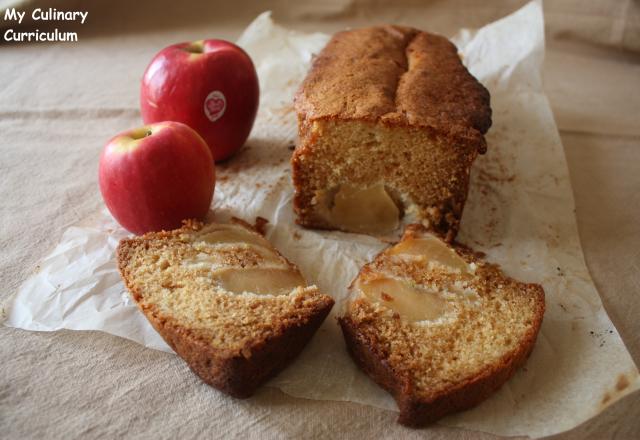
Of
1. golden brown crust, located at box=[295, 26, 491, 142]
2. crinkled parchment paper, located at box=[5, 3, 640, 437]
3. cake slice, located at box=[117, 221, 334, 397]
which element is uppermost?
golden brown crust, located at box=[295, 26, 491, 142]

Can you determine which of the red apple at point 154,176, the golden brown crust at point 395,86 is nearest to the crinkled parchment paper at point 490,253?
the red apple at point 154,176

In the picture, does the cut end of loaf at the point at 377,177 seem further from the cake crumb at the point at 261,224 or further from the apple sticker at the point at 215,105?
the apple sticker at the point at 215,105

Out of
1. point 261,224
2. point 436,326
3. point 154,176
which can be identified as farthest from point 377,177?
point 154,176

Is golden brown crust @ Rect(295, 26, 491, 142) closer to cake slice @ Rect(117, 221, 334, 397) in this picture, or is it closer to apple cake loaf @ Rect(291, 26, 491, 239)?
apple cake loaf @ Rect(291, 26, 491, 239)

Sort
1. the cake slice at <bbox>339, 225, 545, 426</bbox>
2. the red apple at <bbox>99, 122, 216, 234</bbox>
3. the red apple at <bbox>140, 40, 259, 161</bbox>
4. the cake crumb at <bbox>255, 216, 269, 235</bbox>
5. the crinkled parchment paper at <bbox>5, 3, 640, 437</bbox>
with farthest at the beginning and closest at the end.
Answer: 1. the red apple at <bbox>140, 40, 259, 161</bbox>
2. the cake crumb at <bbox>255, 216, 269, 235</bbox>
3. the red apple at <bbox>99, 122, 216, 234</bbox>
4. the crinkled parchment paper at <bbox>5, 3, 640, 437</bbox>
5. the cake slice at <bbox>339, 225, 545, 426</bbox>

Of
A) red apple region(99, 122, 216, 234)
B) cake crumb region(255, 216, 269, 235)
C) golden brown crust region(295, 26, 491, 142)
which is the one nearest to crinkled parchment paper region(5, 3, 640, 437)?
cake crumb region(255, 216, 269, 235)

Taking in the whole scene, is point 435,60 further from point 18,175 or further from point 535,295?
point 18,175
